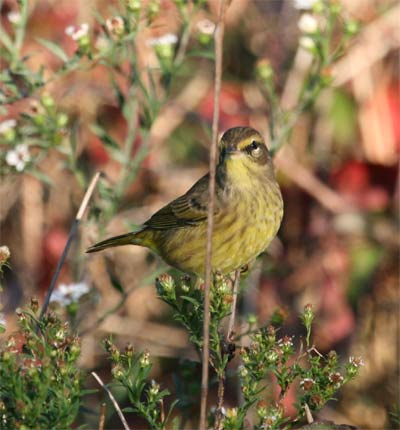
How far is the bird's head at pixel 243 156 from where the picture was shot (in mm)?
3490

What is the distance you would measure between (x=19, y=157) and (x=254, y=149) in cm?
93

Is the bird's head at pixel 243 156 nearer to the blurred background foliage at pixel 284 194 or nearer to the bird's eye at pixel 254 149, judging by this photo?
the bird's eye at pixel 254 149

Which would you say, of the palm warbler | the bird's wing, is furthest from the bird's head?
the bird's wing

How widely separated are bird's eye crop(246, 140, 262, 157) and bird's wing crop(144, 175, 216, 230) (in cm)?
32

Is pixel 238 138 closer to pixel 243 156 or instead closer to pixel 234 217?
pixel 243 156

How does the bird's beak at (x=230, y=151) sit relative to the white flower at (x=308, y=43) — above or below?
below

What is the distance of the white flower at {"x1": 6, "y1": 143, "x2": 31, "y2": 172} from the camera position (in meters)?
3.31

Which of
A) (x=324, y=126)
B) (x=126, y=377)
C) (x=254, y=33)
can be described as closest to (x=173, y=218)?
(x=126, y=377)

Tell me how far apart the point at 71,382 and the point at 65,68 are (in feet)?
4.93

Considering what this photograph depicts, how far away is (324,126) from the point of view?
545 cm

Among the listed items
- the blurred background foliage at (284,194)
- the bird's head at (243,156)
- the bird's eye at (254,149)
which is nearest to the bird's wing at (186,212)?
the bird's head at (243,156)

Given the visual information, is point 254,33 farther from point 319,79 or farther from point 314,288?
point 319,79

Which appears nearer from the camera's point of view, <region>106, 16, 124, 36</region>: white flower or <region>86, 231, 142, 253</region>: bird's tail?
<region>106, 16, 124, 36</region>: white flower

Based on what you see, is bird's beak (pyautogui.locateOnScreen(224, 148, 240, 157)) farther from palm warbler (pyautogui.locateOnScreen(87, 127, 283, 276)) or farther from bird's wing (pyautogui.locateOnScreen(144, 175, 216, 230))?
bird's wing (pyautogui.locateOnScreen(144, 175, 216, 230))
